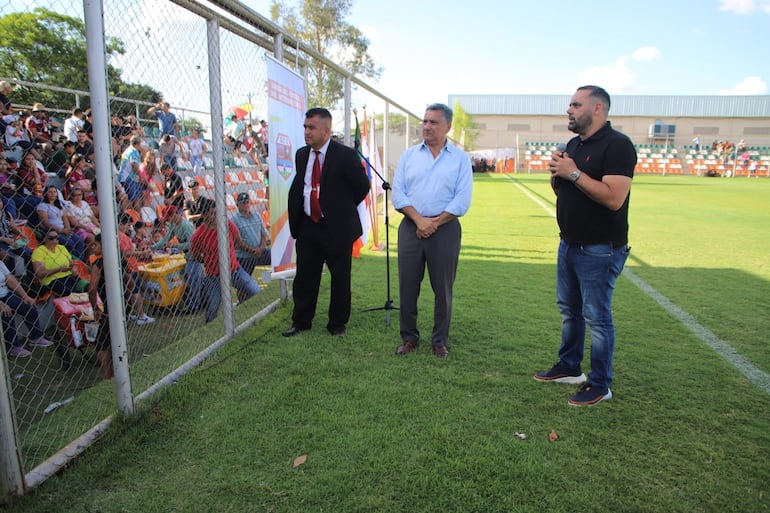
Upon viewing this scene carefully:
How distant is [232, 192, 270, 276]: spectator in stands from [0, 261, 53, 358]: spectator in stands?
2.16m

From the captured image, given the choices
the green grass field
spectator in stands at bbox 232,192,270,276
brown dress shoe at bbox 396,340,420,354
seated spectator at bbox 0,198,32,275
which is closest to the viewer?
the green grass field

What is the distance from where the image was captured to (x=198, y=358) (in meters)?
3.94

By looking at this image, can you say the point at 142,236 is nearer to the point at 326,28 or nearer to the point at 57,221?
the point at 57,221

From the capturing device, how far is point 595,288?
3.27m

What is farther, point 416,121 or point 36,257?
point 416,121

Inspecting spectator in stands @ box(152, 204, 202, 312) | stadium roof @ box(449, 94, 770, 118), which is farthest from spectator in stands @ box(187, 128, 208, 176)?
stadium roof @ box(449, 94, 770, 118)

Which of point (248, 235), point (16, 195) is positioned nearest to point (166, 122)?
point (248, 235)

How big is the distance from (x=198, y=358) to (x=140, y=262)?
2400 millimetres

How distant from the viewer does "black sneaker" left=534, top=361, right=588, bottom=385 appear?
3.67 meters

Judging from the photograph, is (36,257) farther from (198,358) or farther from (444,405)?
(444,405)

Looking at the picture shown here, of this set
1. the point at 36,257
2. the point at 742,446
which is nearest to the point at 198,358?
the point at 36,257

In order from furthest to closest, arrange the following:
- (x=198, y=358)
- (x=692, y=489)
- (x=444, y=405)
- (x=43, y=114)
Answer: (x=43, y=114) < (x=198, y=358) < (x=444, y=405) < (x=692, y=489)

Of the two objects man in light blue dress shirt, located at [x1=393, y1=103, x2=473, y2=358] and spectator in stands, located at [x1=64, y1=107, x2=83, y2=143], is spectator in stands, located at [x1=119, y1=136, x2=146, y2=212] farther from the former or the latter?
man in light blue dress shirt, located at [x1=393, y1=103, x2=473, y2=358]

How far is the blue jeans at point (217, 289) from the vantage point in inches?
213
